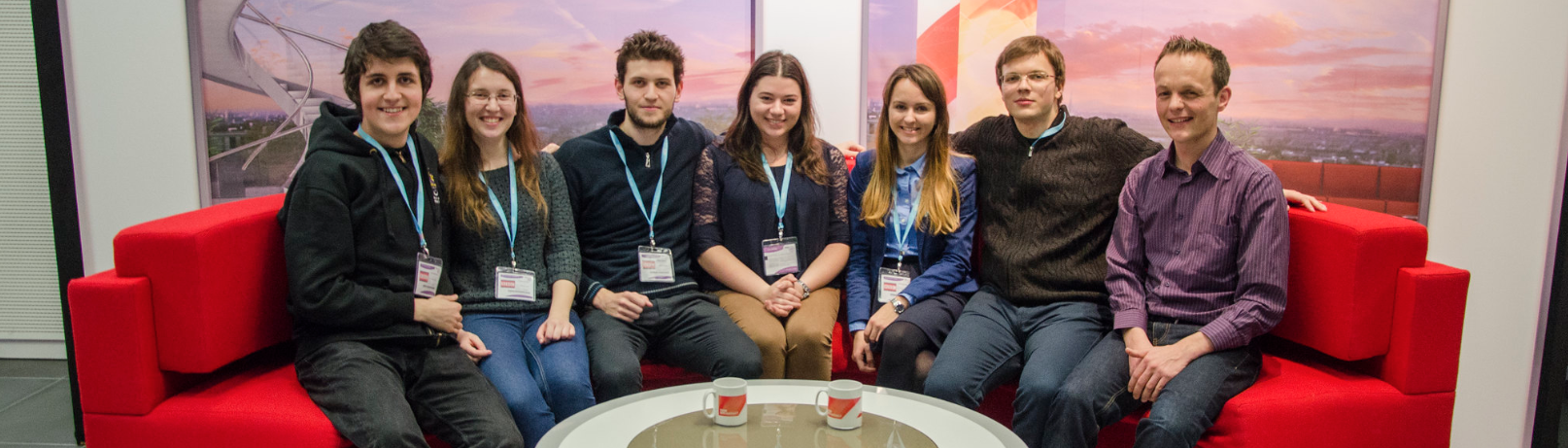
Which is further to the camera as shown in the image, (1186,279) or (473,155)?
(473,155)

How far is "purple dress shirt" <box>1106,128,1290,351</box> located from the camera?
2139 mm

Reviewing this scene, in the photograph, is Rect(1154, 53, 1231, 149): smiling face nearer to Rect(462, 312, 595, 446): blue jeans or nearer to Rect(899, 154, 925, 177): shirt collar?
Rect(899, 154, 925, 177): shirt collar

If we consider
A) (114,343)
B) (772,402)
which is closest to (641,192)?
(772,402)

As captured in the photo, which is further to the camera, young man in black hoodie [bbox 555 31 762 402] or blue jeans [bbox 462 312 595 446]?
young man in black hoodie [bbox 555 31 762 402]

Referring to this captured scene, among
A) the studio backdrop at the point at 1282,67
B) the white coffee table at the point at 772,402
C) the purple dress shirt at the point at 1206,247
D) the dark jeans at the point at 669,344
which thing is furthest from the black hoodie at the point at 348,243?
the studio backdrop at the point at 1282,67

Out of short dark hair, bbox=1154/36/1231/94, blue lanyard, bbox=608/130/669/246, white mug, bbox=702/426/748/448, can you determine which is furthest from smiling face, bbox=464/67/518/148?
short dark hair, bbox=1154/36/1231/94

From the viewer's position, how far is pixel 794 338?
2.60 m

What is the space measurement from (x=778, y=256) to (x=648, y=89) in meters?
0.69

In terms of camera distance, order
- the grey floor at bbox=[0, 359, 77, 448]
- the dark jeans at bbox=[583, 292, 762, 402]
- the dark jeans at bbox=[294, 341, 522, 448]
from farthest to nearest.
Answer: the grey floor at bbox=[0, 359, 77, 448] < the dark jeans at bbox=[583, 292, 762, 402] < the dark jeans at bbox=[294, 341, 522, 448]

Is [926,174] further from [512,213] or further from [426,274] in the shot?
[426,274]

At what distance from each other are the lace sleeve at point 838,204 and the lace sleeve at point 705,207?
0.38 m

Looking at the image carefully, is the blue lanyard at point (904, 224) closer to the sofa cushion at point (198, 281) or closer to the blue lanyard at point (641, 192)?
the blue lanyard at point (641, 192)

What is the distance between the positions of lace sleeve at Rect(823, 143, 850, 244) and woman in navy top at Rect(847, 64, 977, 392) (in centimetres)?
4

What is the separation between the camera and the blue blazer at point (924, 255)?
2701 millimetres
